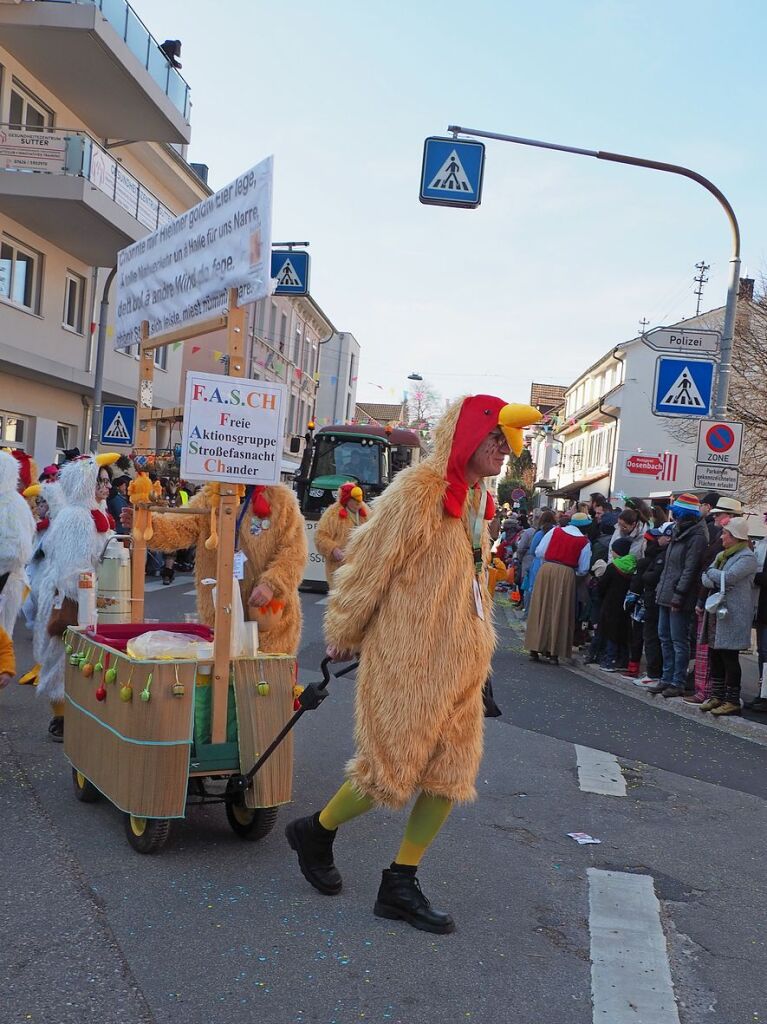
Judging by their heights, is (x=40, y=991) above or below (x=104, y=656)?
below

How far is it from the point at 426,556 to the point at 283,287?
13.6 m

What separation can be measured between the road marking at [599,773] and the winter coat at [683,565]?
307 centimetres

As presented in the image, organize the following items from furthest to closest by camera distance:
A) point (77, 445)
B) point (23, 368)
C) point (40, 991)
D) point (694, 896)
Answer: point (77, 445) < point (23, 368) < point (694, 896) < point (40, 991)

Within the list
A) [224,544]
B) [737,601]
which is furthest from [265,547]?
[737,601]

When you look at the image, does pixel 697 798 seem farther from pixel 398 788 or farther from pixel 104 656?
pixel 104 656

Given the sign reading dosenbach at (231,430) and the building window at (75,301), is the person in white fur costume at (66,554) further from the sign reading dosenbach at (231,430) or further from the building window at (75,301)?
the building window at (75,301)

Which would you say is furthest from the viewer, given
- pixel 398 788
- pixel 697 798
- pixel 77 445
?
pixel 77 445

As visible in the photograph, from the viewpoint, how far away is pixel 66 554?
22.7ft

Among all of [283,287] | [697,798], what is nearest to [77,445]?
[283,287]

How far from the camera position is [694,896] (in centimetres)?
470

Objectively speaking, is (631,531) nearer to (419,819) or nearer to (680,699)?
(680,699)

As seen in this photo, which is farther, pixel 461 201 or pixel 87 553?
pixel 461 201

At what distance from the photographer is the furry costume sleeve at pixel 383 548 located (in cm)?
404

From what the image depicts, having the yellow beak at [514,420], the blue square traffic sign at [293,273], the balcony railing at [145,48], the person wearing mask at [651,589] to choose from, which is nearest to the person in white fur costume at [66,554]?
the yellow beak at [514,420]
